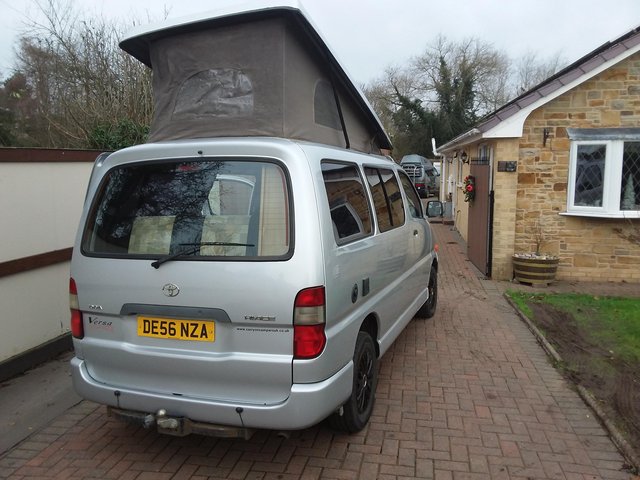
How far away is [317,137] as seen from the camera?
3.76m

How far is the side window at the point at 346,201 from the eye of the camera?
307cm

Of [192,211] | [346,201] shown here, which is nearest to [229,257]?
[192,211]

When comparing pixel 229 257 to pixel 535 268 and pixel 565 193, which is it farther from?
pixel 565 193

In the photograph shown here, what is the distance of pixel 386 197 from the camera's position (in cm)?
441

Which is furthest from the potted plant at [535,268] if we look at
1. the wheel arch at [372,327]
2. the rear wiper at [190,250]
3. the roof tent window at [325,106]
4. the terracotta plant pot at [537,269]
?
the rear wiper at [190,250]

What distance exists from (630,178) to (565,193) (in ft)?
3.17

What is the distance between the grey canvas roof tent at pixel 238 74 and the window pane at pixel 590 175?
19.7 ft

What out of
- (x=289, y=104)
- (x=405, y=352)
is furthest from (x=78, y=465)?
(x=405, y=352)

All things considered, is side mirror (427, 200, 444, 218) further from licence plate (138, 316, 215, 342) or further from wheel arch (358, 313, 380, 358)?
licence plate (138, 316, 215, 342)

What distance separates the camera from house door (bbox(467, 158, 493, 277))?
8.77 m

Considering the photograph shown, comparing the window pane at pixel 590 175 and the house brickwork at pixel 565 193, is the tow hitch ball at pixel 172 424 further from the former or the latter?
the window pane at pixel 590 175

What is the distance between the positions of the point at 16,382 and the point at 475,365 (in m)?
4.15

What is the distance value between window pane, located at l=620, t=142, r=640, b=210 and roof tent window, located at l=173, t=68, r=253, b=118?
274 inches

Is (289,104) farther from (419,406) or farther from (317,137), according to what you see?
(419,406)
